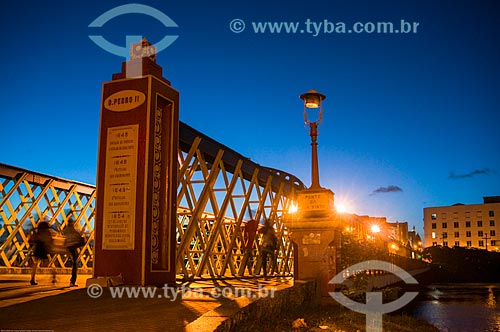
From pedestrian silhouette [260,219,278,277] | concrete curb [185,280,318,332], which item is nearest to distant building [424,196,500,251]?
pedestrian silhouette [260,219,278,277]

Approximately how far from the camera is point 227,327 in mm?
5465

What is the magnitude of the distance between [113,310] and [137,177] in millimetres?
3370

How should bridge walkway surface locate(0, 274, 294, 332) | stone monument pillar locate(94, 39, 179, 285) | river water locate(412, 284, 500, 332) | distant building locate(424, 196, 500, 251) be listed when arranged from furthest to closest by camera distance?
1. distant building locate(424, 196, 500, 251)
2. river water locate(412, 284, 500, 332)
3. stone monument pillar locate(94, 39, 179, 285)
4. bridge walkway surface locate(0, 274, 294, 332)

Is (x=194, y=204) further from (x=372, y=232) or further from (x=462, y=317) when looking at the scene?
(x=372, y=232)

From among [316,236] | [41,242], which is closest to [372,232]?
[316,236]

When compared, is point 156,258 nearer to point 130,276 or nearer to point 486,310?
point 130,276

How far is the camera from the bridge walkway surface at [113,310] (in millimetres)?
5055

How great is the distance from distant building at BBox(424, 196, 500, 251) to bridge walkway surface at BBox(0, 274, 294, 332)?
323ft

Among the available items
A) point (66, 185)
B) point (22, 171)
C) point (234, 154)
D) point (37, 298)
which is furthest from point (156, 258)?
point (66, 185)

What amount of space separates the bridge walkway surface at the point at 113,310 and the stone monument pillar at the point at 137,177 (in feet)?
A: 2.75

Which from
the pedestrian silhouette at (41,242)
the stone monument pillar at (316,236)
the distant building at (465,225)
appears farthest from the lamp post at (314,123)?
the distant building at (465,225)

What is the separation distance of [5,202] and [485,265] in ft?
171

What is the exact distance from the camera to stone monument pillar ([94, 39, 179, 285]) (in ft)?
29.6

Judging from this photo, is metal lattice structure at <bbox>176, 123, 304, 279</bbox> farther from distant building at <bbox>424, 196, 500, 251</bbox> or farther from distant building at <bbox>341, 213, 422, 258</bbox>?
distant building at <bbox>424, 196, 500, 251</bbox>
